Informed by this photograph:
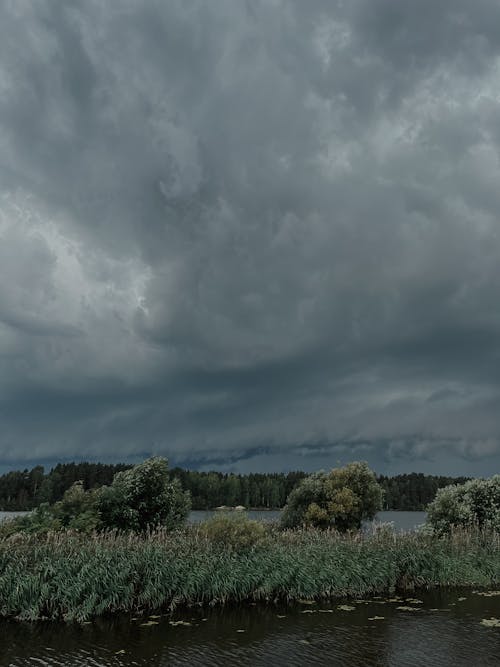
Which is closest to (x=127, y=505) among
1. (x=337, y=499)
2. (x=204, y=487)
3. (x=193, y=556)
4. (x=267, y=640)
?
(x=193, y=556)

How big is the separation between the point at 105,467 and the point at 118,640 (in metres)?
104

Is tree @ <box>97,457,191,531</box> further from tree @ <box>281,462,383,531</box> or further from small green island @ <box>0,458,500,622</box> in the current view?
tree @ <box>281,462,383,531</box>

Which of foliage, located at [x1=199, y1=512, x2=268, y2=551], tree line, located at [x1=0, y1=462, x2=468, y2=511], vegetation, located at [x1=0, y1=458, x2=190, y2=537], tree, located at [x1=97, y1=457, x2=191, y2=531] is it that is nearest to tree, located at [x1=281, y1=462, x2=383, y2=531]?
vegetation, located at [x1=0, y1=458, x2=190, y2=537]

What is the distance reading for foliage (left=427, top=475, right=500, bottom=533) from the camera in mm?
32531

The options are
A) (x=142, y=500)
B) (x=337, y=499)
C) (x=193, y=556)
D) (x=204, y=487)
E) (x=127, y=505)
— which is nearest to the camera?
(x=193, y=556)

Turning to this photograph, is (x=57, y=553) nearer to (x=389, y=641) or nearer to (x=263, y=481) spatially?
(x=389, y=641)

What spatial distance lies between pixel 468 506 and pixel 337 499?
828cm

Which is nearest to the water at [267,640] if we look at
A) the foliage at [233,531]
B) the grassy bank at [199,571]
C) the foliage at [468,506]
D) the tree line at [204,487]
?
the grassy bank at [199,571]

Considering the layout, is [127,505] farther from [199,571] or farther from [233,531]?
[199,571]

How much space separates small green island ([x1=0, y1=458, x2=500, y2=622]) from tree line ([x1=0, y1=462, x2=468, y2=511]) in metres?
73.9

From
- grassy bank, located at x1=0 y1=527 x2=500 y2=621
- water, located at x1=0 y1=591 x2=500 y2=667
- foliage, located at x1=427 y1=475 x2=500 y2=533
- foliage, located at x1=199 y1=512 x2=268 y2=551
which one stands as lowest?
water, located at x1=0 y1=591 x2=500 y2=667

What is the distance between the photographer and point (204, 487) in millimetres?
119812

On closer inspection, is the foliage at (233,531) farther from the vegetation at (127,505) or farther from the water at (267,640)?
the water at (267,640)

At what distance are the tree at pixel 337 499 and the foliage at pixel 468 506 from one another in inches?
163
